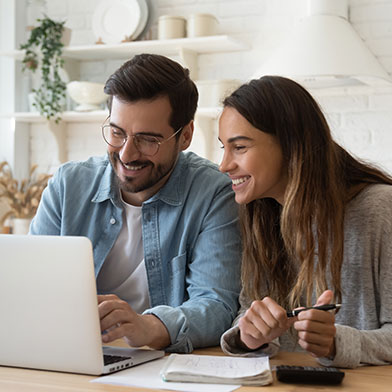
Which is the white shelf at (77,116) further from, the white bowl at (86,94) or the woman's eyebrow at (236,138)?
the woman's eyebrow at (236,138)

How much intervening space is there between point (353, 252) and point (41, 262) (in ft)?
2.18

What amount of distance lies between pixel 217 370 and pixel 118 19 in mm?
2647

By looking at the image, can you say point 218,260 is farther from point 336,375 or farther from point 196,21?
point 196,21

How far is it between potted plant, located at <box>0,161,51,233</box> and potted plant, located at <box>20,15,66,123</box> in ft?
1.11

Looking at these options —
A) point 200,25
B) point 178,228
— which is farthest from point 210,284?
point 200,25

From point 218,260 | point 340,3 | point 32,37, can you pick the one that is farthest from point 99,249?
point 32,37

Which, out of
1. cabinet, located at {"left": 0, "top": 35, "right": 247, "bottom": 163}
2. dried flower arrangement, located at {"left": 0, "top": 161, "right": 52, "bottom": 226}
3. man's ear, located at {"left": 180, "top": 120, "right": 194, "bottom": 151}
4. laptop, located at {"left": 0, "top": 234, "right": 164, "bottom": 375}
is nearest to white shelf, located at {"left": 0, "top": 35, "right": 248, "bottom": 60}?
cabinet, located at {"left": 0, "top": 35, "right": 247, "bottom": 163}

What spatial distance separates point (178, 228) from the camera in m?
1.81

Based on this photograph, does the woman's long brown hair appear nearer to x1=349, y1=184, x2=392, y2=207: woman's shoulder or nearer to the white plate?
x1=349, y1=184, x2=392, y2=207: woman's shoulder

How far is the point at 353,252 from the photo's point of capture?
1.55m

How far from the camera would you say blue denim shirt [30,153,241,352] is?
5.42 feet

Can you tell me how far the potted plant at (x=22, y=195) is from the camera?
364 centimetres

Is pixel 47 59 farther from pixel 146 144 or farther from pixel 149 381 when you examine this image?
pixel 149 381

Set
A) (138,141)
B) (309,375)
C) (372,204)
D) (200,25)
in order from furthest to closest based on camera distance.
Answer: (200,25)
(138,141)
(372,204)
(309,375)
